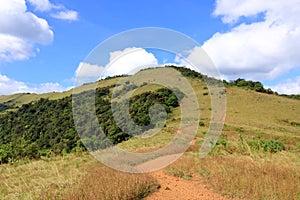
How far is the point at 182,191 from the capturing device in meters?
7.68

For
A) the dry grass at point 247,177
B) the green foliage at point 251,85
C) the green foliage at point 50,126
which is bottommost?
the dry grass at point 247,177

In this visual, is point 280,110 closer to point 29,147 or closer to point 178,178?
point 29,147

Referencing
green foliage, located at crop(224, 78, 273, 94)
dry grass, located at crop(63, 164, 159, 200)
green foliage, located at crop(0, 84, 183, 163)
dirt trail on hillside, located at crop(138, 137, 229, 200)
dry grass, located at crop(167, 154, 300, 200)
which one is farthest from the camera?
green foliage, located at crop(224, 78, 273, 94)

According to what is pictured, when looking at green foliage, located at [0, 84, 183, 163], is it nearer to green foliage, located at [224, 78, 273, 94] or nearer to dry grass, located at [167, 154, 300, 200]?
dry grass, located at [167, 154, 300, 200]

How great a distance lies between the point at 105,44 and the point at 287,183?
565cm

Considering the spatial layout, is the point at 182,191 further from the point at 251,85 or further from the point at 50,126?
the point at 251,85

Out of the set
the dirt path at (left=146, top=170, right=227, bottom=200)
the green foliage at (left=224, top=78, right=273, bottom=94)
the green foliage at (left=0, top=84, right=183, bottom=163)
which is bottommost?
the dirt path at (left=146, top=170, right=227, bottom=200)

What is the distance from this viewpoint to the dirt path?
23.3ft

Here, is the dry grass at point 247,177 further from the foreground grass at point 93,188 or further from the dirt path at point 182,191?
the foreground grass at point 93,188

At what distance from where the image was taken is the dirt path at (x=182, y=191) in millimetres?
7114

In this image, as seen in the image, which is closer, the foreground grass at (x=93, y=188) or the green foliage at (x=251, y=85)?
the foreground grass at (x=93, y=188)

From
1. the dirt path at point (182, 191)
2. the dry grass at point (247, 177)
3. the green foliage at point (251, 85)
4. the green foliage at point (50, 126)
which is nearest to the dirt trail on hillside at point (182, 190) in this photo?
the dirt path at point (182, 191)

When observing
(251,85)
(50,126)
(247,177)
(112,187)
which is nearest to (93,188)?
(112,187)

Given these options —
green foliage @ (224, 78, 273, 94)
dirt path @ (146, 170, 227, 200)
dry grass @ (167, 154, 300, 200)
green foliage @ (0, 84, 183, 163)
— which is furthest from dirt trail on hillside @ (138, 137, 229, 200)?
green foliage @ (224, 78, 273, 94)
